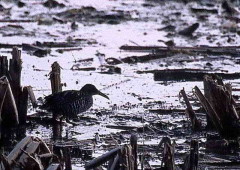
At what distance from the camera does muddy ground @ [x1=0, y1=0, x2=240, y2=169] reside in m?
9.75

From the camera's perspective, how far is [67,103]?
1060 cm

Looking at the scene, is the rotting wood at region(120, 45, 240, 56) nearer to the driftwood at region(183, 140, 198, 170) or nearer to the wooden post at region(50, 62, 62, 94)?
the wooden post at region(50, 62, 62, 94)

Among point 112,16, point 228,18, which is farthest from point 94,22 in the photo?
point 228,18

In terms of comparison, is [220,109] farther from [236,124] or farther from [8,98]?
[8,98]

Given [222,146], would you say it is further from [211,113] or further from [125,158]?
[125,158]

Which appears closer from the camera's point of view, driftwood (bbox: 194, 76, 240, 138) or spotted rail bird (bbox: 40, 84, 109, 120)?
driftwood (bbox: 194, 76, 240, 138)

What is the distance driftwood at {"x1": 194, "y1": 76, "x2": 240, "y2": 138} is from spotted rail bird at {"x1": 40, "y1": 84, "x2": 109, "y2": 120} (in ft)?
5.46

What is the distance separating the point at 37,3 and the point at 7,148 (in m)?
18.6

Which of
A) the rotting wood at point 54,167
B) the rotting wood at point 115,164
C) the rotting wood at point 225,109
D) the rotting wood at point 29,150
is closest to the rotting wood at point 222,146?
the rotting wood at point 225,109

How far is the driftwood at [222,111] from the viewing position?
9.65 metres

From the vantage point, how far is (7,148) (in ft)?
29.7

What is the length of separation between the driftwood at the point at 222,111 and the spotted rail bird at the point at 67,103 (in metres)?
1.66

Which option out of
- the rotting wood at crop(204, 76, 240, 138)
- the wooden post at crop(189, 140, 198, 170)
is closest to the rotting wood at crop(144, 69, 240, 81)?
the rotting wood at crop(204, 76, 240, 138)

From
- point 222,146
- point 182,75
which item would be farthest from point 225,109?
point 182,75
